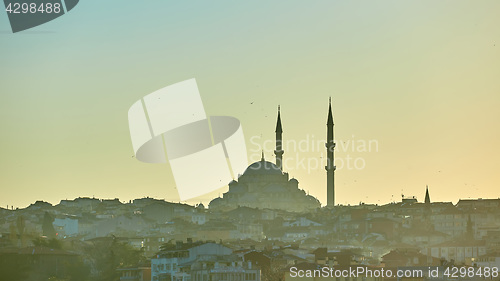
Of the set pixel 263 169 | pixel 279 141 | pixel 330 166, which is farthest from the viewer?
pixel 263 169

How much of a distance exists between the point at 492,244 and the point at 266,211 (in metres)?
34.1

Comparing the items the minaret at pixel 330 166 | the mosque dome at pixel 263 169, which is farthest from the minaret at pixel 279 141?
the minaret at pixel 330 166

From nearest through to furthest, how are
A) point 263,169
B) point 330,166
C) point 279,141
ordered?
point 330,166, point 279,141, point 263,169

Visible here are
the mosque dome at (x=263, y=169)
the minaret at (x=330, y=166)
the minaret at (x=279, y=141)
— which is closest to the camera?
the minaret at (x=330, y=166)

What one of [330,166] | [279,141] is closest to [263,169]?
[279,141]

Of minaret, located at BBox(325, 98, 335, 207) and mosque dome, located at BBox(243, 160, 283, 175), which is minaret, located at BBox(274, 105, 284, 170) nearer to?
mosque dome, located at BBox(243, 160, 283, 175)

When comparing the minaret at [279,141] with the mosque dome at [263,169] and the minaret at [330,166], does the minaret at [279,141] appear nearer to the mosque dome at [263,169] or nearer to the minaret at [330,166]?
the mosque dome at [263,169]

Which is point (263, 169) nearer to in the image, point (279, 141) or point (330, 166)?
point (279, 141)

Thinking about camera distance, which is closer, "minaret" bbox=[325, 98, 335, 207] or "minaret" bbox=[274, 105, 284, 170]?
"minaret" bbox=[325, 98, 335, 207]

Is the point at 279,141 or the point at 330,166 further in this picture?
the point at 279,141

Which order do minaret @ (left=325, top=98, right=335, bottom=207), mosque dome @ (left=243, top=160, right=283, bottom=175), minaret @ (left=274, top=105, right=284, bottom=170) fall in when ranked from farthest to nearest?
mosque dome @ (left=243, top=160, right=283, bottom=175) < minaret @ (left=274, top=105, right=284, bottom=170) < minaret @ (left=325, top=98, right=335, bottom=207)

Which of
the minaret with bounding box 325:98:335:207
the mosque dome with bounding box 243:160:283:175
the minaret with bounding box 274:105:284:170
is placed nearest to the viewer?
the minaret with bounding box 325:98:335:207

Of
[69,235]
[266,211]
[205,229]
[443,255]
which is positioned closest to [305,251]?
[443,255]

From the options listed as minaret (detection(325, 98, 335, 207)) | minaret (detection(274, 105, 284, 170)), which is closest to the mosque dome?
minaret (detection(274, 105, 284, 170))
